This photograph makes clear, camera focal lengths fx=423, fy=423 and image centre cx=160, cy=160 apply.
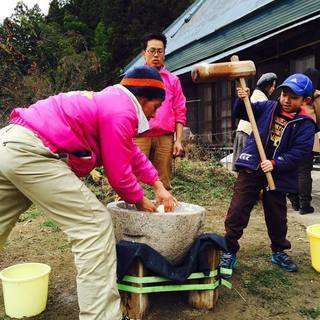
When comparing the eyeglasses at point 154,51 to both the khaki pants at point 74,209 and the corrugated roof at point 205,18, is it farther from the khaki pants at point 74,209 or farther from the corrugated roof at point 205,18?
the corrugated roof at point 205,18

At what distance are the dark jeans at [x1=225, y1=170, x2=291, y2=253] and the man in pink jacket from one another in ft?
4.45

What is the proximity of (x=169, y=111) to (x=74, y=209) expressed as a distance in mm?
2159

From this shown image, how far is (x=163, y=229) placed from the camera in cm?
276

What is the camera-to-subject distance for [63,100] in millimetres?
2357

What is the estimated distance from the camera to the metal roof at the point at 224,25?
8195 mm

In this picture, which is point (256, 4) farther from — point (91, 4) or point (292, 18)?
point (91, 4)

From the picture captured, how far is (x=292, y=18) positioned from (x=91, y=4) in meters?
19.6

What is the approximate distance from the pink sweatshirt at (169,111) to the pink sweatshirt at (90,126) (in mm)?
1671

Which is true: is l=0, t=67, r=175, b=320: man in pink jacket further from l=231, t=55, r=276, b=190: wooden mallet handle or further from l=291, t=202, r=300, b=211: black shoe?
l=291, t=202, r=300, b=211: black shoe

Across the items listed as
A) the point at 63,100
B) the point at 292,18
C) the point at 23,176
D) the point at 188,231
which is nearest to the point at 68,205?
the point at 23,176

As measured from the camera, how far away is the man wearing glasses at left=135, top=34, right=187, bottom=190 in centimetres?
408

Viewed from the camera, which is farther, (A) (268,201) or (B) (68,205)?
(A) (268,201)

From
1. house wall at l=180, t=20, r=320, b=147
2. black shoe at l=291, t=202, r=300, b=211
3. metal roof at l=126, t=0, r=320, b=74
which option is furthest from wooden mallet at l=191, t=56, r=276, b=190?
house wall at l=180, t=20, r=320, b=147

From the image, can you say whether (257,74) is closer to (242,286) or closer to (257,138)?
(257,138)
